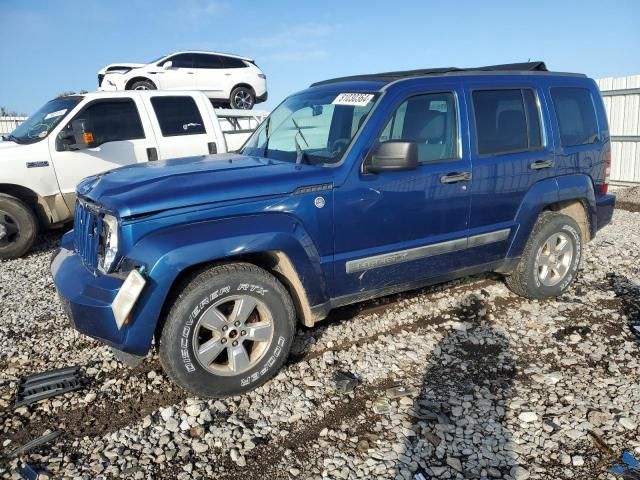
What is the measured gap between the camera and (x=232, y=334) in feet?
10.3

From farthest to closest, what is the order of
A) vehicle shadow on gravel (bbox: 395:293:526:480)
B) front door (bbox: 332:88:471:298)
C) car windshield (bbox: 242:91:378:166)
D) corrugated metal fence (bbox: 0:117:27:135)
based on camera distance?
corrugated metal fence (bbox: 0:117:27:135)
car windshield (bbox: 242:91:378:166)
front door (bbox: 332:88:471:298)
vehicle shadow on gravel (bbox: 395:293:526:480)

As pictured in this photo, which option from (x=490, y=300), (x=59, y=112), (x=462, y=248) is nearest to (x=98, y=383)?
(x=462, y=248)

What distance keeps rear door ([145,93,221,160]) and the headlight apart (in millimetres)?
4421

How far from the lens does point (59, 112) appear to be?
693 cm

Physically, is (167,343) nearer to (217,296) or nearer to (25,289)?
(217,296)

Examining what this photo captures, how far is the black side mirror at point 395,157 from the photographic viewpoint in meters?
3.29

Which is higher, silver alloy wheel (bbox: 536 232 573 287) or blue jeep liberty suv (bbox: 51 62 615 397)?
blue jeep liberty suv (bbox: 51 62 615 397)

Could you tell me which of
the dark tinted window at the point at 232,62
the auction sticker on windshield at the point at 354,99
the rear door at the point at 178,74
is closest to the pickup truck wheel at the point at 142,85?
the rear door at the point at 178,74

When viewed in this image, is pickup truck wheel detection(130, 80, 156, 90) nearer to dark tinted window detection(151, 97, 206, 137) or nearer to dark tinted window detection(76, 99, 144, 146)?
dark tinted window detection(151, 97, 206, 137)

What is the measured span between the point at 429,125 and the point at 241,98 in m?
9.42

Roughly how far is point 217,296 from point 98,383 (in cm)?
123

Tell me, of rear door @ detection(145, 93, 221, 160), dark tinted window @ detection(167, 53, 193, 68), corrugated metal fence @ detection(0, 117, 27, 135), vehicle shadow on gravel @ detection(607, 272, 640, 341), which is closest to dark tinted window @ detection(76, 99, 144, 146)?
rear door @ detection(145, 93, 221, 160)

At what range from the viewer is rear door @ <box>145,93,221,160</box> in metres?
7.29

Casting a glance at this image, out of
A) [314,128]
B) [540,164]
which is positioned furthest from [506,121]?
[314,128]
